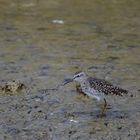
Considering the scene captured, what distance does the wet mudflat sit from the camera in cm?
888

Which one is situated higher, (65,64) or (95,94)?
(95,94)

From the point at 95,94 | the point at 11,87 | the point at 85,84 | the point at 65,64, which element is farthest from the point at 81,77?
the point at 65,64

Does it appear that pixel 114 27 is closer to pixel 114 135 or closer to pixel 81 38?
pixel 81 38

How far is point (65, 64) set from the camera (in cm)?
1200

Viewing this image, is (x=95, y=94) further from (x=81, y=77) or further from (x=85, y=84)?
(x=81, y=77)

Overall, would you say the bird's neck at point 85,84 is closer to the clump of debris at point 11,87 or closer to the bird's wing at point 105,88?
the bird's wing at point 105,88

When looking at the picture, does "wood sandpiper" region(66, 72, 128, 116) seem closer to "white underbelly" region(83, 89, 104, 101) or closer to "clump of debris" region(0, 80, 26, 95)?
"white underbelly" region(83, 89, 104, 101)

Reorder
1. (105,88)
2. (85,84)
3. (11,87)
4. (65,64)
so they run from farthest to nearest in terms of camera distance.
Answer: (65,64) → (11,87) → (85,84) → (105,88)

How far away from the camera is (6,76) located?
1120cm

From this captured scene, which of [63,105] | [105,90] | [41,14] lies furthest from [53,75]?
[41,14]

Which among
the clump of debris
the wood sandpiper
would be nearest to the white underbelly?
the wood sandpiper

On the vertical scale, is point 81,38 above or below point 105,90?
below

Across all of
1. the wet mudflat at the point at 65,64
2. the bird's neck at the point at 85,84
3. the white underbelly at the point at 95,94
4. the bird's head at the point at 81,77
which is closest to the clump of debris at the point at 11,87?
the wet mudflat at the point at 65,64

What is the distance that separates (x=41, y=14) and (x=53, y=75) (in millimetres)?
5156
